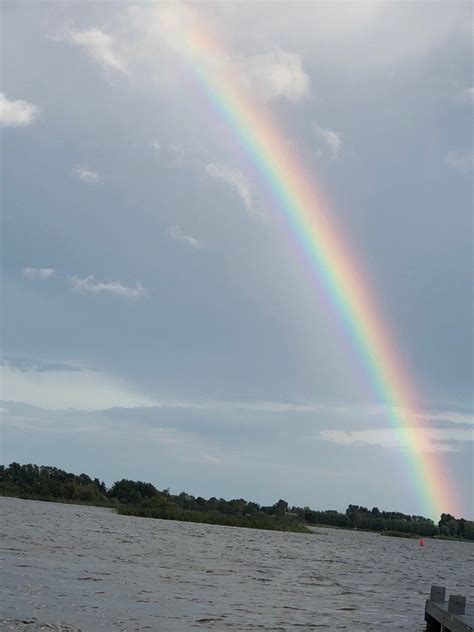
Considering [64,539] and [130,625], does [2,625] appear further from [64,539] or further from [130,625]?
[64,539]

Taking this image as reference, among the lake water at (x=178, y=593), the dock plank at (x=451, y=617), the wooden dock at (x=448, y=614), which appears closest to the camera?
the dock plank at (x=451, y=617)

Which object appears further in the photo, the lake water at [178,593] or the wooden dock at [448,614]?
the lake water at [178,593]

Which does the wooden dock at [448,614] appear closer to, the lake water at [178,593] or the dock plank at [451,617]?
the dock plank at [451,617]

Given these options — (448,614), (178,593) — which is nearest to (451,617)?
(448,614)

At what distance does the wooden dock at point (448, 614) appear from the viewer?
2290cm

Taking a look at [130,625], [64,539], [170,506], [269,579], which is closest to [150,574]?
[269,579]

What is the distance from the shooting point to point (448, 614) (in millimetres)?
24297

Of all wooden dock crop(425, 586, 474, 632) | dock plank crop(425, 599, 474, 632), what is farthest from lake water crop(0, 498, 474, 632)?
dock plank crop(425, 599, 474, 632)

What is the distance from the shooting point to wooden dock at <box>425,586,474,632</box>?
2290 centimetres

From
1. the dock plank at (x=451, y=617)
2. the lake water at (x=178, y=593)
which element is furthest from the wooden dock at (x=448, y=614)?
the lake water at (x=178, y=593)

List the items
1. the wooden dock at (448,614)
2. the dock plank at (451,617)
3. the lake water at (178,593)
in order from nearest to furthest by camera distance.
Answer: the dock plank at (451,617), the wooden dock at (448,614), the lake water at (178,593)

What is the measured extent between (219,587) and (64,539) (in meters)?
27.5

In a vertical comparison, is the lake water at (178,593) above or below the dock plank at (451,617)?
below

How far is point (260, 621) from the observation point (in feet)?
91.9
